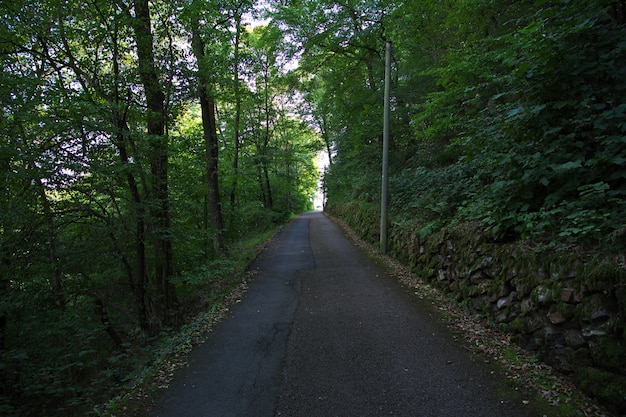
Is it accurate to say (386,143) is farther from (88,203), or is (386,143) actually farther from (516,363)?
(88,203)

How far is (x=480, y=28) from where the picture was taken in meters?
6.79

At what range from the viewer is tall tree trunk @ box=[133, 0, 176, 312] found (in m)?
5.87

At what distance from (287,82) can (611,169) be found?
43.8 feet

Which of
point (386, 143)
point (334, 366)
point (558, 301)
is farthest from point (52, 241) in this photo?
point (386, 143)

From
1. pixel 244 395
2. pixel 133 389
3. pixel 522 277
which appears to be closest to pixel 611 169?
pixel 522 277

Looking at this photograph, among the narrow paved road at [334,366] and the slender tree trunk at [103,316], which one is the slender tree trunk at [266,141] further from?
the narrow paved road at [334,366]

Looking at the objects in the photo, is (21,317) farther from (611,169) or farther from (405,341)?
(611,169)

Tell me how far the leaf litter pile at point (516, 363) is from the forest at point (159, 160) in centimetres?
127

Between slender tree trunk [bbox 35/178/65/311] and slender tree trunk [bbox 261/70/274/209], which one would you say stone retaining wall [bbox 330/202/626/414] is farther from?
slender tree trunk [bbox 261/70/274/209]

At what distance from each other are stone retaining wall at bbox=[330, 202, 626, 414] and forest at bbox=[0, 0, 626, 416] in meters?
0.24

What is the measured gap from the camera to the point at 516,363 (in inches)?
132

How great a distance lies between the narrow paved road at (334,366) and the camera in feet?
9.71

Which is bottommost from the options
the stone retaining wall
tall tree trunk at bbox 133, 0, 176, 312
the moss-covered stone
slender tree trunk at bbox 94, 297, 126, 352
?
slender tree trunk at bbox 94, 297, 126, 352

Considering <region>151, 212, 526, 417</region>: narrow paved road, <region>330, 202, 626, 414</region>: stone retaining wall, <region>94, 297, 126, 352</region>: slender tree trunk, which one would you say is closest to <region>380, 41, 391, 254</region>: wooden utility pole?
<region>151, 212, 526, 417</region>: narrow paved road
